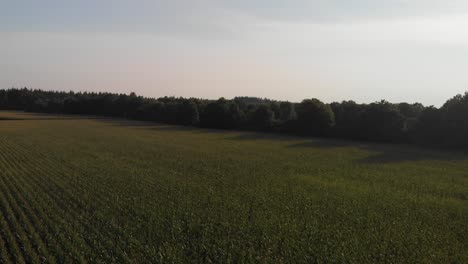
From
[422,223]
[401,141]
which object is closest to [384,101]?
[401,141]

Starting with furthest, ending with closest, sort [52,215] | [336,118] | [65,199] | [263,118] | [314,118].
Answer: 1. [263,118]
2. [336,118]
3. [314,118]
4. [65,199]
5. [52,215]

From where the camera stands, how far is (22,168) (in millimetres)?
37438

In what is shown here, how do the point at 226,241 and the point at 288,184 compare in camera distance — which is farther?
the point at 288,184

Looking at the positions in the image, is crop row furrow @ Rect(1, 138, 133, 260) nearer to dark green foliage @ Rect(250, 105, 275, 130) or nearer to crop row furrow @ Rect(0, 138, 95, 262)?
crop row furrow @ Rect(0, 138, 95, 262)

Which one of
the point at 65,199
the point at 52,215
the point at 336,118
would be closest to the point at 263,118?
the point at 336,118

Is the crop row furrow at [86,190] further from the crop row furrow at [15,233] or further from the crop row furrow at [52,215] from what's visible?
the crop row furrow at [15,233]

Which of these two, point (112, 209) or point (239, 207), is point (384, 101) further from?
point (112, 209)

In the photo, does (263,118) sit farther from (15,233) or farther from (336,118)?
(15,233)

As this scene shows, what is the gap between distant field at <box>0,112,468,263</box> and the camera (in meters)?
17.5

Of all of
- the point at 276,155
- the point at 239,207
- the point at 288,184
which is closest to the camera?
the point at 239,207

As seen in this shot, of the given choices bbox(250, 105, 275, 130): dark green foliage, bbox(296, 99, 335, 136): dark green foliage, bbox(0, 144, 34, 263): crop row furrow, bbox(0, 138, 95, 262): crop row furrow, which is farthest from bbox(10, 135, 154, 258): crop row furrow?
bbox(250, 105, 275, 130): dark green foliage

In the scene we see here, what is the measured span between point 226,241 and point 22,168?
27907mm

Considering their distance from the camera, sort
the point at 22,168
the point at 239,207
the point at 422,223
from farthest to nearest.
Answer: the point at 22,168
the point at 239,207
the point at 422,223

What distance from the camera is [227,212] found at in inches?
939
